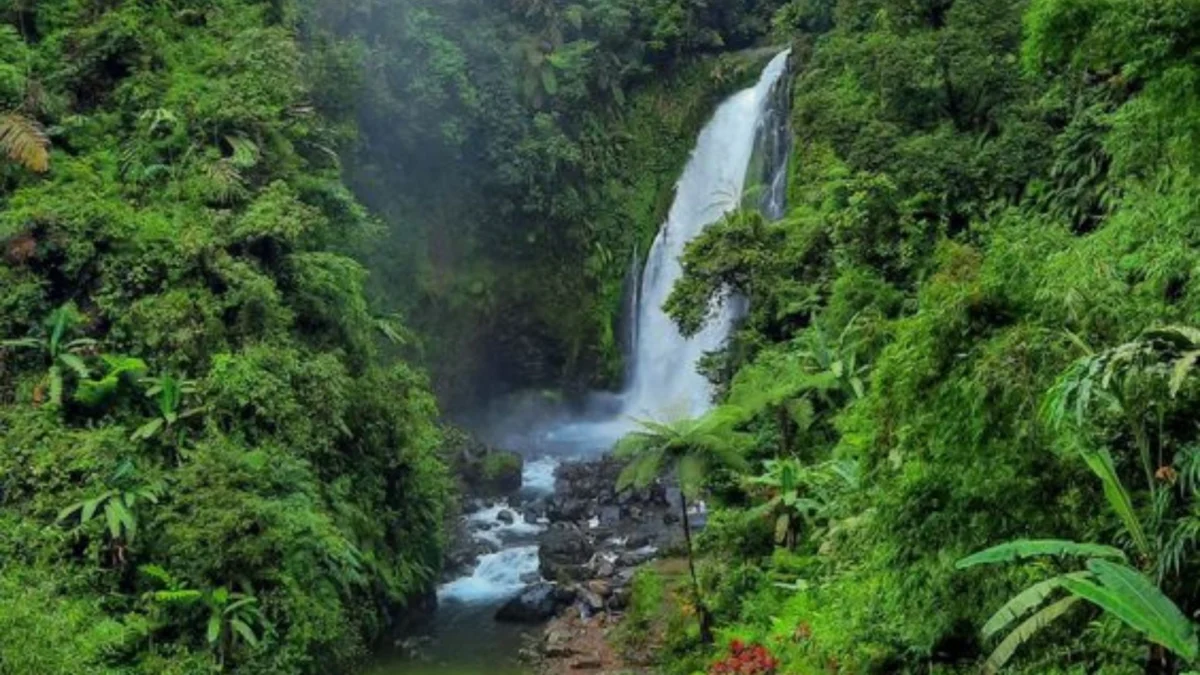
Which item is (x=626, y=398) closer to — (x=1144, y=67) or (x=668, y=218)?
(x=668, y=218)

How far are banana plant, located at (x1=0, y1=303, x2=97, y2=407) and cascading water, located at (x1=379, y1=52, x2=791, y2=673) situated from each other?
11050 millimetres

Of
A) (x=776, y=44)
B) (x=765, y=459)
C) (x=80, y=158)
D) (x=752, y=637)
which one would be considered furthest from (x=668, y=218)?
(x=752, y=637)

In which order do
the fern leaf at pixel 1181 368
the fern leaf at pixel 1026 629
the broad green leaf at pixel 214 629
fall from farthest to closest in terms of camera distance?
the broad green leaf at pixel 214 629, the fern leaf at pixel 1026 629, the fern leaf at pixel 1181 368

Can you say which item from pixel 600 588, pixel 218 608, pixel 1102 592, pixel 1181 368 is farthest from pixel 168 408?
pixel 1181 368

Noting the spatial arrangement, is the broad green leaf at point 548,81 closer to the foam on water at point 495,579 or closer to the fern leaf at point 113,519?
the foam on water at point 495,579

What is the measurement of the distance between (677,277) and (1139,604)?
22.3 metres

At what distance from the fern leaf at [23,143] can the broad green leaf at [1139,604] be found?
1680cm

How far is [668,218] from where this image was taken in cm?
3142

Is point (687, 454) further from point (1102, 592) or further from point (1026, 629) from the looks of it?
point (1102, 592)

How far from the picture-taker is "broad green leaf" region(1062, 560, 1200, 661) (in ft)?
20.4

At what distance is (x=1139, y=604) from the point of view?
639cm

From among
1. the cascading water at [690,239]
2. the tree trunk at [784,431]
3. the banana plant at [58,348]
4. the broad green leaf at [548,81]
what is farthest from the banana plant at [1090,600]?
the broad green leaf at [548,81]

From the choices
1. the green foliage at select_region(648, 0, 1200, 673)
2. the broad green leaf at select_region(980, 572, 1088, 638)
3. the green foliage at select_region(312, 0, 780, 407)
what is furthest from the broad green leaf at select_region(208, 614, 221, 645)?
the green foliage at select_region(312, 0, 780, 407)

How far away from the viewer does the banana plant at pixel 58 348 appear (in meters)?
15.1
